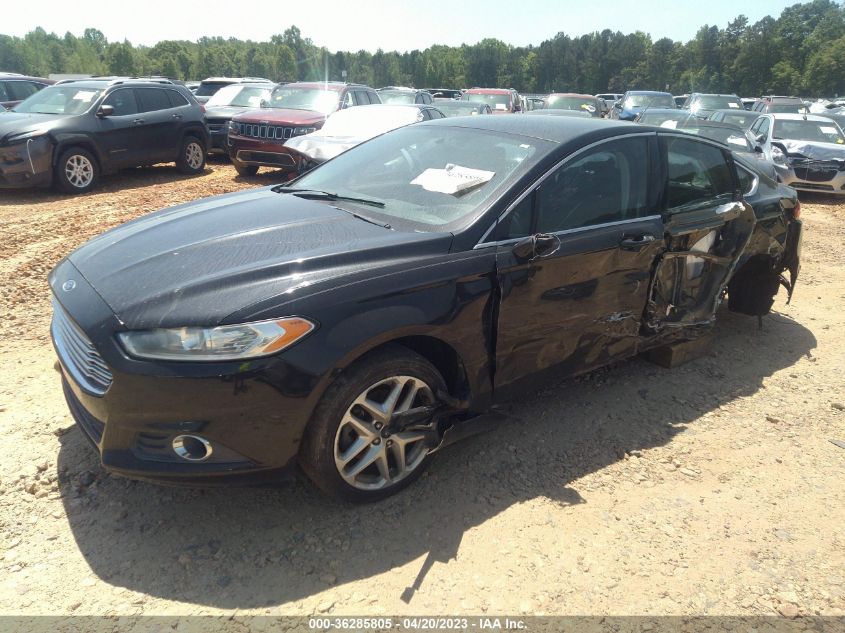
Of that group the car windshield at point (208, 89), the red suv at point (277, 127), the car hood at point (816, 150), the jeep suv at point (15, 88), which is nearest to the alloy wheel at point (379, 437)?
the red suv at point (277, 127)

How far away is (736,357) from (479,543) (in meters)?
3.11

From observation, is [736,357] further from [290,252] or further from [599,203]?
[290,252]

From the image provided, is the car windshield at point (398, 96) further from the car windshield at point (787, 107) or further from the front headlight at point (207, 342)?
the front headlight at point (207, 342)

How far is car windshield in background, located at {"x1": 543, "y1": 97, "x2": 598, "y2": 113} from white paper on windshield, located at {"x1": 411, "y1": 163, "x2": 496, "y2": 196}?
602 inches

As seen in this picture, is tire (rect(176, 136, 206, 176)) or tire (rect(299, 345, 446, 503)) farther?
tire (rect(176, 136, 206, 176))

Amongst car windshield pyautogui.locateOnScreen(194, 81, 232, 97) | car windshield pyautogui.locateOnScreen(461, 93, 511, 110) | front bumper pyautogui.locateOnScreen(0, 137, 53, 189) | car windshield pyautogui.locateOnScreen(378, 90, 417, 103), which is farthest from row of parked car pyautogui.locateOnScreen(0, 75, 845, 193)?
car windshield pyautogui.locateOnScreen(461, 93, 511, 110)

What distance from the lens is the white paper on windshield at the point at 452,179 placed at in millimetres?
3268

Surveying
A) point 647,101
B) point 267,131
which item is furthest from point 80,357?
point 647,101

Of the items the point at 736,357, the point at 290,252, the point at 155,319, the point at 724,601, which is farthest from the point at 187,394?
the point at 736,357

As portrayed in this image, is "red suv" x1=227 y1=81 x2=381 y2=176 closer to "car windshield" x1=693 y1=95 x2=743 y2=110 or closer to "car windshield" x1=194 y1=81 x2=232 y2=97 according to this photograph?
"car windshield" x1=194 y1=81 x2=232 y2=97

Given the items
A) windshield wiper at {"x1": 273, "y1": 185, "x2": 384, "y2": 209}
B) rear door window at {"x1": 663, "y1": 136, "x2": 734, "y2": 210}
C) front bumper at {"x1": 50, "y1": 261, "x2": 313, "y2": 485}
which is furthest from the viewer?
rear door window at {"x1": 663, "y1": 136, "x2": 734, "y2": 210}

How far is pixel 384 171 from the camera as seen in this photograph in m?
Answer: 3.75

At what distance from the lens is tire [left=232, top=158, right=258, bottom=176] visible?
10.7m

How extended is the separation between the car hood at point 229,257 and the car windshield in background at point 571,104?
620 inches
